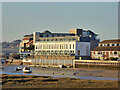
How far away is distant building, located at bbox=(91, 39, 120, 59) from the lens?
126 meters

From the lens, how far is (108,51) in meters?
128

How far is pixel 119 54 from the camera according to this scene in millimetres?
124938

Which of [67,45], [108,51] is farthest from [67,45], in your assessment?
[108,51]

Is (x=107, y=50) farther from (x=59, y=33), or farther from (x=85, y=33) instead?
(x=59, y=33)

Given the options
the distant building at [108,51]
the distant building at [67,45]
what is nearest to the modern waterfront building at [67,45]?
A: the distant building at [67,45]

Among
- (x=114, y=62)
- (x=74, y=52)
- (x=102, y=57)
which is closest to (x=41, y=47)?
(x=74, y=52)

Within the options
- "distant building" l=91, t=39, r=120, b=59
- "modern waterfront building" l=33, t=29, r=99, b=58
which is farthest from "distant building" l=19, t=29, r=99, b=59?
"distant building" l=91, t=39, r=120, b=59

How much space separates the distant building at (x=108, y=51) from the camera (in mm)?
126231

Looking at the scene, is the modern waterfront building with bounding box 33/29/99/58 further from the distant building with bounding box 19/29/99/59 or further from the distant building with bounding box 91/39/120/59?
the distant building with bounding box 91/39/120/59

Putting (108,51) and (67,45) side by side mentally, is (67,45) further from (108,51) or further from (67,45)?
(108,51)

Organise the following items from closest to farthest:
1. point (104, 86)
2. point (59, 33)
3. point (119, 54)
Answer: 1. point (104, 86)
2. point (119, 54)
3. point (59, 33)

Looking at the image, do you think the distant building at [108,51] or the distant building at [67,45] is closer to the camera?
the distant building at [108,51]

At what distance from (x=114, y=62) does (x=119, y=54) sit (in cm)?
1097

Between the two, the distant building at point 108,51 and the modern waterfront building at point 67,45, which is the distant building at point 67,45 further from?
the distant building at point 108,51
